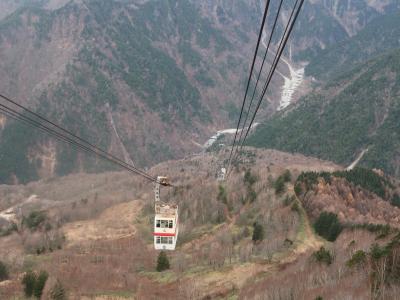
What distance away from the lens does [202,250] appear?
9162 centimetres

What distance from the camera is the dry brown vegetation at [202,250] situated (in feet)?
191

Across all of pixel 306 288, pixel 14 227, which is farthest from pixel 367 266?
pixel 14 227

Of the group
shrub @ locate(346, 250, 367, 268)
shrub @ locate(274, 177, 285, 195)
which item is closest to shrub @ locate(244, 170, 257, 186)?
shrub @ locate(274, 177, 285, 195)

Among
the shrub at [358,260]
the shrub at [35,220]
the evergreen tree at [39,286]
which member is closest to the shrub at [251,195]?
the evergreen tree at [39,286]

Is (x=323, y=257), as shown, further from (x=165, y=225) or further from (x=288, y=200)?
(x=288, y=200)

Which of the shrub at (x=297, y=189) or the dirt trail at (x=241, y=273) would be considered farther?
the shrub at (x=297, y=189)

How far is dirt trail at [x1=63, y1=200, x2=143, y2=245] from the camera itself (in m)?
125

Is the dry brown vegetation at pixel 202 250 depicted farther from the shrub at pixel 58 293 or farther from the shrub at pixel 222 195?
the shrub at pixel 58 293

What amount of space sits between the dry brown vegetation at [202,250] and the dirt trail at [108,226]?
277 millimetres

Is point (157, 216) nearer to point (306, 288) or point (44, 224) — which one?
point (306, 288)

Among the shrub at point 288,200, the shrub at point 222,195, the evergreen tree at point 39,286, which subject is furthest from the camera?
the shrub at point 222,195

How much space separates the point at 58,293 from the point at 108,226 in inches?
2898

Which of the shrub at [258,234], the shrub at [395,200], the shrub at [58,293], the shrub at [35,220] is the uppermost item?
the shrub at [395,200]

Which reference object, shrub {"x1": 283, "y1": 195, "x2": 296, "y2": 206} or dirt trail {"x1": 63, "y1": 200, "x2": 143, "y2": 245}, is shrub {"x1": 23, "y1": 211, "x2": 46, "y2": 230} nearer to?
dirt trail {"x1": 63, "y1": 200, "x2": 143, "y2": 245}
